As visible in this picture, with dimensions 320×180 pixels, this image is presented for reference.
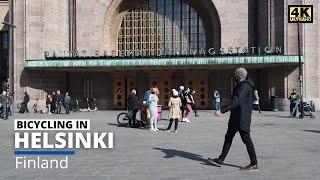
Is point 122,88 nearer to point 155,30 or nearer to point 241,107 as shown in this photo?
point 155,30

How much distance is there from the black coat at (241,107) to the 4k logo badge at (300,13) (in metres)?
23.5

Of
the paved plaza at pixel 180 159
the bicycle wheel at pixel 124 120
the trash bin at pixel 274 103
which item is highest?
the trash bin at pixel 274 103

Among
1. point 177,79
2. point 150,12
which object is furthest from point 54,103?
point 150,12

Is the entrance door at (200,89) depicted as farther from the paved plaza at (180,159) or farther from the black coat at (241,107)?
the black coat at (241,107)

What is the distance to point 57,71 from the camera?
37.2m

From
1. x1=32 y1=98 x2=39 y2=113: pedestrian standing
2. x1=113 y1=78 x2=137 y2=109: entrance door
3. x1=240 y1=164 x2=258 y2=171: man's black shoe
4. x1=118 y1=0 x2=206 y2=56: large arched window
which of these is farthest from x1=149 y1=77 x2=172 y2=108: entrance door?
x1=240 y1=164 x2=258 y2=171: man's black shoe

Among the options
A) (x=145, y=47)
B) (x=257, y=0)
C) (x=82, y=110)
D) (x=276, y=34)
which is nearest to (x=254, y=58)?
(x=276, y=34)

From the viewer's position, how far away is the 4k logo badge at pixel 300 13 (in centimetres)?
3160

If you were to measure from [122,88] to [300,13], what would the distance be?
15389 mm

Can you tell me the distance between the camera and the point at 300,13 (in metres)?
32.4

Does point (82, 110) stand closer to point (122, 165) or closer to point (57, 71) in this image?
point (57, 71)

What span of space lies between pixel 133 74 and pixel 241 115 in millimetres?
29174

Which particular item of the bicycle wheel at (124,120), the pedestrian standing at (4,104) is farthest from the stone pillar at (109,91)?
the bicycle wheel at (124,120)

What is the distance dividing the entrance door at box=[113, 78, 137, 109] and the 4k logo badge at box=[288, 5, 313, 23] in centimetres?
1369
